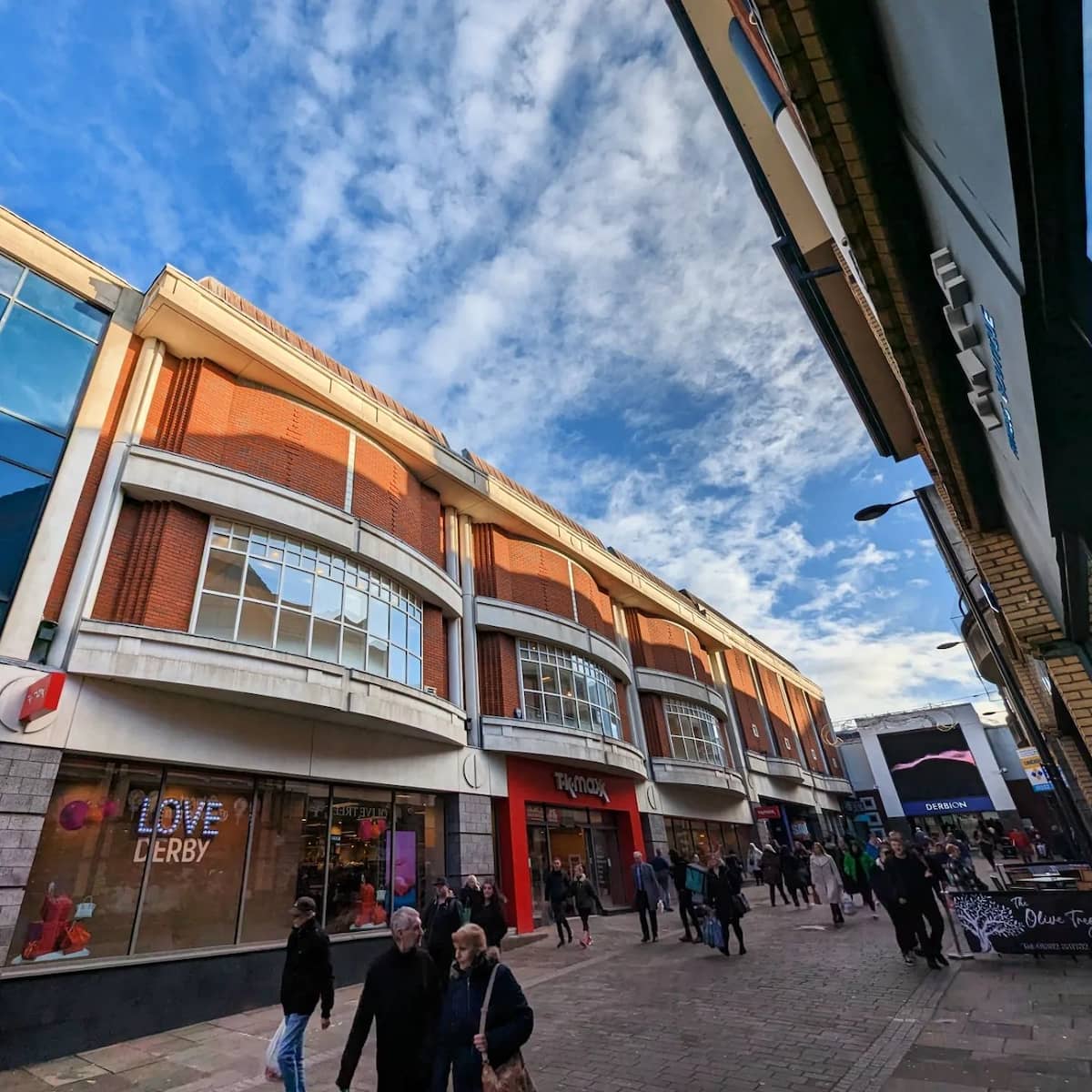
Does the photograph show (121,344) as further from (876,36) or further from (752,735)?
(752,735)

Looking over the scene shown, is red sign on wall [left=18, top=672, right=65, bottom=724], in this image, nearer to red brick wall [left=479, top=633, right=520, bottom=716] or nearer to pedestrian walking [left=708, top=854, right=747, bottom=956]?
red brick wall [left=479, top=633, right=520, bottom=716]

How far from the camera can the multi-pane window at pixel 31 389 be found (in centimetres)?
958

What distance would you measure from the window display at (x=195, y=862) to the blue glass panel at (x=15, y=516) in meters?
2.95

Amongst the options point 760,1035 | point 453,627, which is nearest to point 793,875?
point 453,627

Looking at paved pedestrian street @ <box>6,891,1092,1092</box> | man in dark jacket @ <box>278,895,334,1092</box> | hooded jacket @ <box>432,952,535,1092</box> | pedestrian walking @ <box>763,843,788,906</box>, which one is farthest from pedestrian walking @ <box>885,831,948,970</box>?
pedestrian walking @ <box>763,843,788,906</box>

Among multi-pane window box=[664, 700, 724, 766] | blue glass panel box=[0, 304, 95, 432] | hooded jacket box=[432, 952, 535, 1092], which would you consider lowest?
hooded jacket box=[432, 952, 535, 1092]

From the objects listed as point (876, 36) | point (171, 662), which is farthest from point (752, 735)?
point (876, 36)

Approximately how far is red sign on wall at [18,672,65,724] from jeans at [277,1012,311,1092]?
6.28 m

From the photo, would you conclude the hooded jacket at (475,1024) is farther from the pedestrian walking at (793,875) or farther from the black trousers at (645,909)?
the pedestrian walking at (793,875)

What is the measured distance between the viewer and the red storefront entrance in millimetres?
16156

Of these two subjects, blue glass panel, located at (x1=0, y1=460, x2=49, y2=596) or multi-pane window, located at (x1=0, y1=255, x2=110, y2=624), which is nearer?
blue glass panel, located at (x1=0, y1=460, x2=49, y2=596)

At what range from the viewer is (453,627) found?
56.7ft

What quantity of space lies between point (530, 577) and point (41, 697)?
1374 centimetres

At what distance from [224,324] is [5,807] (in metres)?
9.30
